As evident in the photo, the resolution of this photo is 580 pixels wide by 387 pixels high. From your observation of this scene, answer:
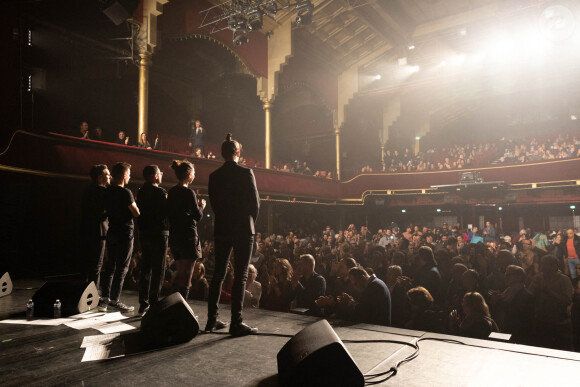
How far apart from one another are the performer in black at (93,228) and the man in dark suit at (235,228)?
5.48 ft

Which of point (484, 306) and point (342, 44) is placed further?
point (342, 44)

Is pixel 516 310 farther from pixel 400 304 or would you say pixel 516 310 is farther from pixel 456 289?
pixel 400 304

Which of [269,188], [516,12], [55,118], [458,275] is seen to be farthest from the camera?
[516,12]

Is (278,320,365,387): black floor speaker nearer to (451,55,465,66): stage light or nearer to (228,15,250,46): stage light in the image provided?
(228,15,250,46): stage light

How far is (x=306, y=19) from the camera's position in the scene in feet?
38.7

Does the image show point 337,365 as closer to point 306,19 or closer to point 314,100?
point 306,19

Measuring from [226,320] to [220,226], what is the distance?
1003 mm

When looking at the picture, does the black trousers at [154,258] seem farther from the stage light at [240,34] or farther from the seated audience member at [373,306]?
the stage light at [240,34]

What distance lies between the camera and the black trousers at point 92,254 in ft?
12.8

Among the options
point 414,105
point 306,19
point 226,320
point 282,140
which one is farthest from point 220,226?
point 414,105

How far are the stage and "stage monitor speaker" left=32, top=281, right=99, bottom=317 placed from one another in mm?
375

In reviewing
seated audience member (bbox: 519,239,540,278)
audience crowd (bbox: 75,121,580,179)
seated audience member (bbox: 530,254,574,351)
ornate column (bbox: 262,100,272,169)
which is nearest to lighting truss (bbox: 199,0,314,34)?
ornate column (bbox: 262,100,272,169)

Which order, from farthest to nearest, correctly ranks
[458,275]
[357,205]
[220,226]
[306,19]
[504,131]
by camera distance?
1. [504,131]
2. [357,205]
3. [306,19]
4. [458,275]
5. [220,226]

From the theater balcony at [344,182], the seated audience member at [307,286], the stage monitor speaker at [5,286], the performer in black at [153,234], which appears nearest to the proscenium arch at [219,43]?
the theater balcony at [344,182]
